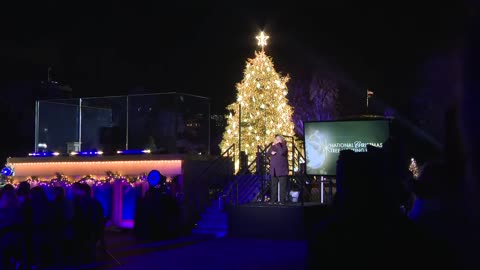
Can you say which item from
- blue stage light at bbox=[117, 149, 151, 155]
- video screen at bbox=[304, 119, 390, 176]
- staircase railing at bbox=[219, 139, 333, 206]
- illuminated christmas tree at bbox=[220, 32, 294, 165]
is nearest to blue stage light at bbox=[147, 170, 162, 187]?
staircase railing at bbox=[219, 139, 333, 206]

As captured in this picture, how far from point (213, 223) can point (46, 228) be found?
7535mm

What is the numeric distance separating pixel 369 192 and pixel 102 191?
1864cm

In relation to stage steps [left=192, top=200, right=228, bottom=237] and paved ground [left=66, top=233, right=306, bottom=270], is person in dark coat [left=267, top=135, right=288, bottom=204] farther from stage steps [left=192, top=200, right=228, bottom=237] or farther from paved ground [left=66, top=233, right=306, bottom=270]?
stage steps [left=192, top=200, right=228, bottom=237]

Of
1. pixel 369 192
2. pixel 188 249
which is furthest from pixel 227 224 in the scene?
pixel 369 192

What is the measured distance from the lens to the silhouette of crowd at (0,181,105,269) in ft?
34.2

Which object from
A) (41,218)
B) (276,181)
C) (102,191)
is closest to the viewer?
(41,218)

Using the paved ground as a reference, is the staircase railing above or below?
above

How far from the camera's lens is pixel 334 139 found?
14078 millimetres

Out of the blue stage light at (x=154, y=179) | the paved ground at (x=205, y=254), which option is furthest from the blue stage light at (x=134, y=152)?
the paved ground at (x=205, y=254)

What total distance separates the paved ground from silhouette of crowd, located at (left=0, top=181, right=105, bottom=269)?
1.82 feet

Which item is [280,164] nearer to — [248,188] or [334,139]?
[334,139]

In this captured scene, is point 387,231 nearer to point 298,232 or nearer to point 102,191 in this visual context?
point 298,232

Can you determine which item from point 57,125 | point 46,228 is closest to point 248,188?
point 46,228

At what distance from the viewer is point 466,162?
142cm
